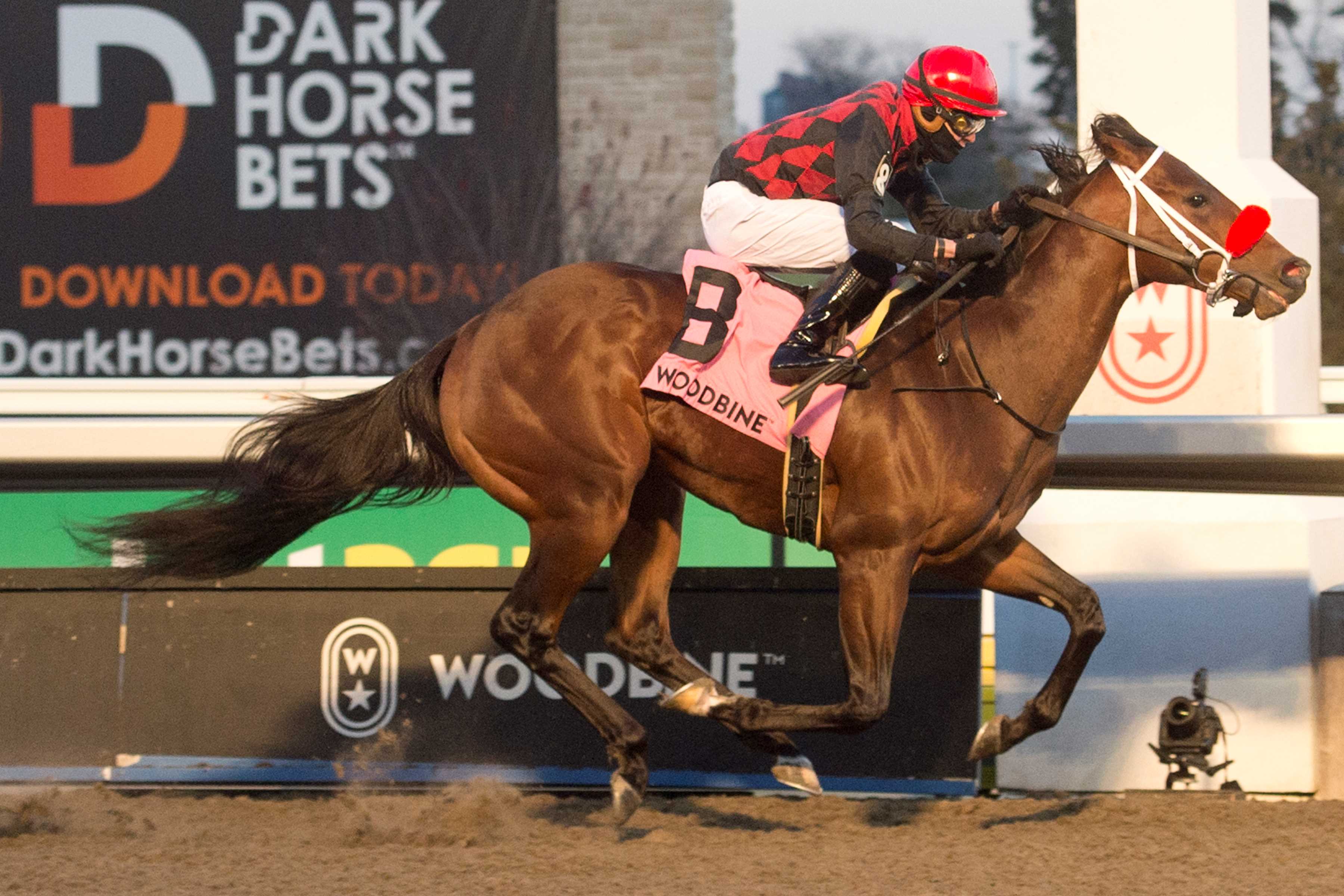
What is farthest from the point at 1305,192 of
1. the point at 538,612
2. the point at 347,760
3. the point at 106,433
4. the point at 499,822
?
the point at 106,433

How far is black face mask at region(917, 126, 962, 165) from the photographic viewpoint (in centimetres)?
432

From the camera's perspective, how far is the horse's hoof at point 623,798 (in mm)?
4508

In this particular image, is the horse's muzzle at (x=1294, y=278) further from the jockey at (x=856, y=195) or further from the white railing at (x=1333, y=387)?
the white railing at (x=1333, y=387)

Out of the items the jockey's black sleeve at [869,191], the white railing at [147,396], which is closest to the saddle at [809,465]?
the jockey's black sleeve at [869,191]

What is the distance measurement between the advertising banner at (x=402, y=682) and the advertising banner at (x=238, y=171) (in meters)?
5.61

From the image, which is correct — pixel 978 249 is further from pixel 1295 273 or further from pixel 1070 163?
pixel 1295 273

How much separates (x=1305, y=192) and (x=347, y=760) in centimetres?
368

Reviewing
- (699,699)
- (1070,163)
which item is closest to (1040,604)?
(699,699)

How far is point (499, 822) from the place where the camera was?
4.78m

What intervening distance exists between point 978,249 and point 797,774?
1.49 metres

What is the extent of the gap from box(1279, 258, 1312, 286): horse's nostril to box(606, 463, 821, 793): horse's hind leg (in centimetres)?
173

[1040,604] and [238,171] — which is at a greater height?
[238,171]

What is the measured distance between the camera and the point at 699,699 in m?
4.52

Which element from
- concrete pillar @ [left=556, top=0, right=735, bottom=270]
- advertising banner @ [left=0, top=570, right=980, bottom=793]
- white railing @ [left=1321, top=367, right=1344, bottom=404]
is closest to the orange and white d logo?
concrete pillar @ [left=556, top=0, right=735, bottom=270]
